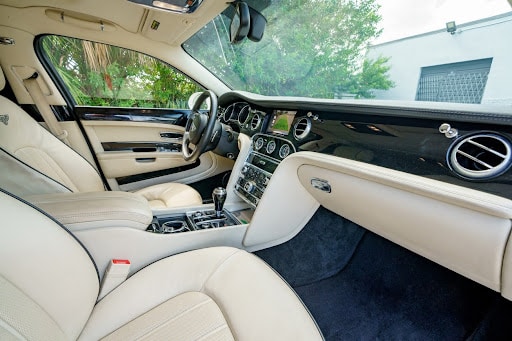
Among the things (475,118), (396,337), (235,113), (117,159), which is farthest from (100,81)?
(396,337)

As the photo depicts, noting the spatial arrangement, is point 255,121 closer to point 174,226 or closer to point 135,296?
point 174,226

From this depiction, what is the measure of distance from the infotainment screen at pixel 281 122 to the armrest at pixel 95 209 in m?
0.70

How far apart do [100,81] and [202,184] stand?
1.07 meters

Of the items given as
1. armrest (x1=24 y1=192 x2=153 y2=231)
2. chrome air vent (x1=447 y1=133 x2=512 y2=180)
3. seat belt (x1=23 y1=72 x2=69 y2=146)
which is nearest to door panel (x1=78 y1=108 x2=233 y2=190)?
seat belt (x1=23 y1=72 x2=69 y2=146)

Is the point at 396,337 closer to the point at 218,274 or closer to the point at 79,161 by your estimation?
the point at 218,274

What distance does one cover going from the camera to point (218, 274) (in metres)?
0.86

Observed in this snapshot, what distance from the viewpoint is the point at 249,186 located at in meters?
1.38

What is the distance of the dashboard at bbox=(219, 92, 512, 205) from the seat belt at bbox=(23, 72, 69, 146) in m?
1.50

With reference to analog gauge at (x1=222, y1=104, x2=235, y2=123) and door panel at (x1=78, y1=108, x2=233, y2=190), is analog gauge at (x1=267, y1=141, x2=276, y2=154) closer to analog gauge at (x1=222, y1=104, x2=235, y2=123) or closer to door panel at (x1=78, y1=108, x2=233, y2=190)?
analog gauge at (x1=222, y1=104, x2=235, y2=123)

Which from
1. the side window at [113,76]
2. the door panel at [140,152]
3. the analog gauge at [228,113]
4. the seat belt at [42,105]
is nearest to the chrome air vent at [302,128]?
the analog gauge at [228,113]

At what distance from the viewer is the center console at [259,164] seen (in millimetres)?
1271

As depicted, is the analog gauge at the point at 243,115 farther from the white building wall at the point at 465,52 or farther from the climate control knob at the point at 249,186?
the white building wall at the point at 465,52

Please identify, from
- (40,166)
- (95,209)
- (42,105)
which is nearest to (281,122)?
(95,209)

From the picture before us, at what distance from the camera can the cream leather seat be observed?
1.74ft
